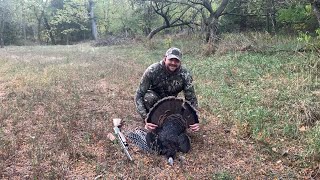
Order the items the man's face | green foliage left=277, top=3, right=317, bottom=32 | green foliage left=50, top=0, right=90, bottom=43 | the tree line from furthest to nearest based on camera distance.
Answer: green foliage left=50, top=0, right=90, bottom=43, the tree line, green foliage left=277, top=3, right=317, bottom=32, the man's face

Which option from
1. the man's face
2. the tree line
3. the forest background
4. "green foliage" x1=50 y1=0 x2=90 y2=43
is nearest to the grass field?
the forest background

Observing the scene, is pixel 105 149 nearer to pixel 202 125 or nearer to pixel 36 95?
pixel 202 125

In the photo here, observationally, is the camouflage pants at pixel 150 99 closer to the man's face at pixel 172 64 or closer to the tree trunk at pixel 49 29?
the man's face at pixel 172 64

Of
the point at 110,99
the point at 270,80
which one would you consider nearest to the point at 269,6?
the point at 270,80

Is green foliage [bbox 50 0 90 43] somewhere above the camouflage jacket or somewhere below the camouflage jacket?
above

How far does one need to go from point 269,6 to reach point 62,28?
1128 inches

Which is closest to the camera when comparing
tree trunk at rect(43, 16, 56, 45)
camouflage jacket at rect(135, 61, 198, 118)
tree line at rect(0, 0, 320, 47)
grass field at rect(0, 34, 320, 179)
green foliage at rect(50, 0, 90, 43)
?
grass field at rect(0, 34, 320, 179)

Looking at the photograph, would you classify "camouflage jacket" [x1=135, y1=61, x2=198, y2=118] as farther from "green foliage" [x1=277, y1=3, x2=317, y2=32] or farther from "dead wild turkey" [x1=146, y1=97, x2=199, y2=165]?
"green foliage" [x1=277, y1=3, x2=317, y2=32]

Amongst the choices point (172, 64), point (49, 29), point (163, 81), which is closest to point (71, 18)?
point (49, 29)

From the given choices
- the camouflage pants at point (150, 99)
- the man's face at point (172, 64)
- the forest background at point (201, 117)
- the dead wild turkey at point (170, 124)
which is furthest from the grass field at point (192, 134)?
the man's face at point (172, 64)

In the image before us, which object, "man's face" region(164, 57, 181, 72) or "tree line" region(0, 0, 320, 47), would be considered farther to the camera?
"tree line" region(0, 0, 320, 47)

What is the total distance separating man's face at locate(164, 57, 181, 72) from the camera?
498cm

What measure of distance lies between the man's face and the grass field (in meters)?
1.08

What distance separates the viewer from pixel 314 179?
377 cm
